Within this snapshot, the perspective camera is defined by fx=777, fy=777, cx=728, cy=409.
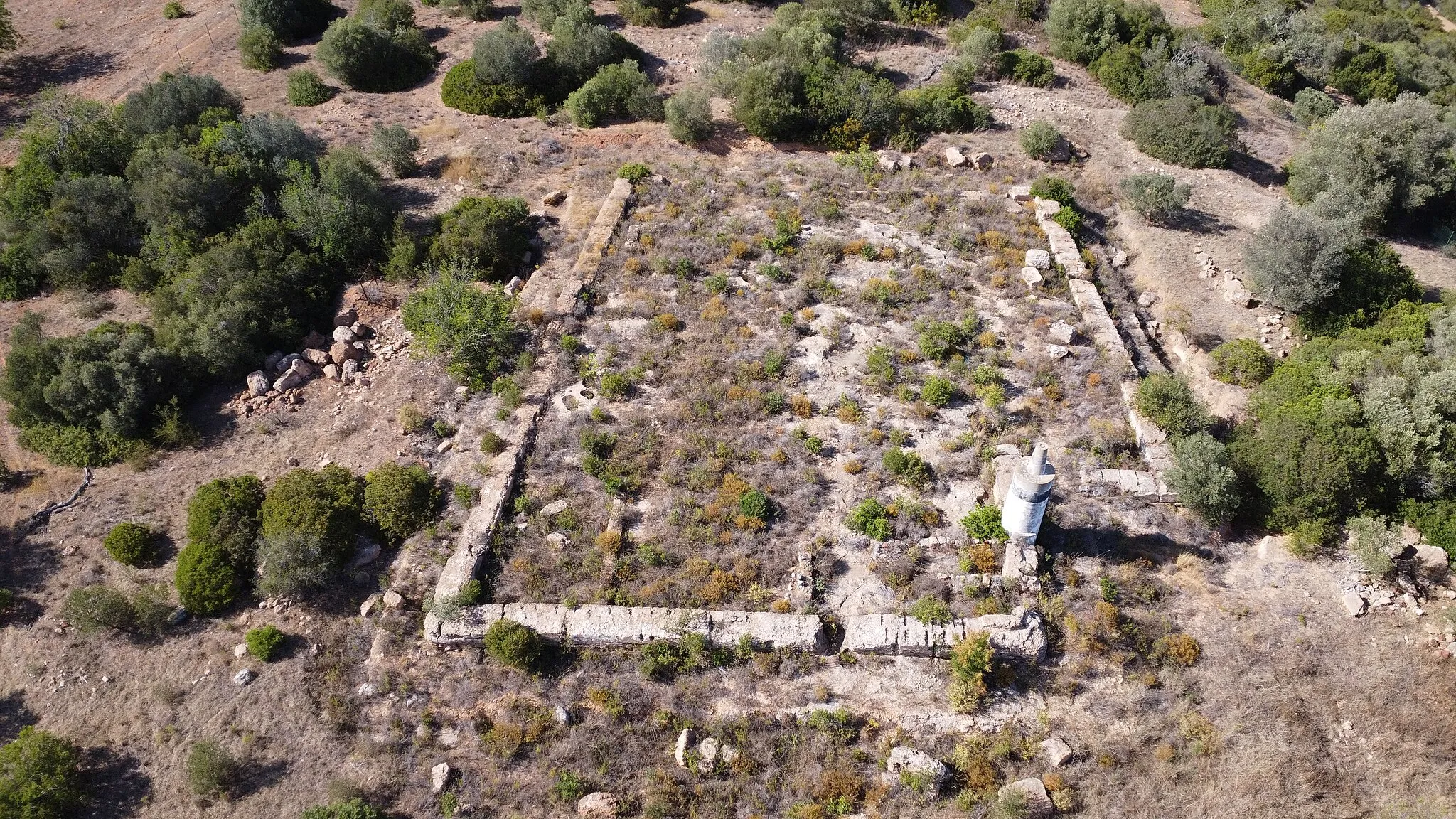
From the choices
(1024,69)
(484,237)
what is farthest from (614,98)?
(1024,69)

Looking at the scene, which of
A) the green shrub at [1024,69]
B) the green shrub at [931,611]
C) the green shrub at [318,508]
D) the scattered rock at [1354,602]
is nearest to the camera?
the green shrub at [931,611]

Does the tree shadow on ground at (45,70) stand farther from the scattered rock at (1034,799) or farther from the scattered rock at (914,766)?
the scattered rock at (1034,799)

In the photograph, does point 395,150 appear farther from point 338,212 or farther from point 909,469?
point 909,469

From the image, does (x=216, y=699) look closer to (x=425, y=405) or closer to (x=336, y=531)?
(x=336, y=531)

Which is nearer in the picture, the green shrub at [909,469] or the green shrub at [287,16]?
the green shrub at [909,469]

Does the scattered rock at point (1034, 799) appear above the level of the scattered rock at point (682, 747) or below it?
above

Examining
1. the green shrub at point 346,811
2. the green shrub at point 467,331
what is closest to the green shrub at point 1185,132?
the green shrub at point 467,331

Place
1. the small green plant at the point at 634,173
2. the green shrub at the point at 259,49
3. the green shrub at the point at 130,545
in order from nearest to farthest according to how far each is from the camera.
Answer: the green shrub at the point at 130,545 < the small green plant at the point at 634,173 < the green shrub at the point at 259,49

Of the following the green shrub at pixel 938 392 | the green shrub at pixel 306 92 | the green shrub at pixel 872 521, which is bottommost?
the green shrub at pixel 872 521
